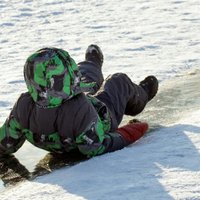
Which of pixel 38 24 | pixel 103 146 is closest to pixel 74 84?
pixel 103 146

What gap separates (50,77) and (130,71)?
2.61m

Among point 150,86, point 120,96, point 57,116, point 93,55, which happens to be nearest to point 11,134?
point 57,116

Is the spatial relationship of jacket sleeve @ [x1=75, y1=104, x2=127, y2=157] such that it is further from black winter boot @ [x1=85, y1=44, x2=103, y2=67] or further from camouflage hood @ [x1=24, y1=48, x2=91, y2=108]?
black winter boot @ [x1=85, y1=44, x2=103, y2=67]

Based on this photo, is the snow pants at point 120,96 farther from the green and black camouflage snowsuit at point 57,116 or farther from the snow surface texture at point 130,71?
the green and black camouflage snowsuit at point 57,116

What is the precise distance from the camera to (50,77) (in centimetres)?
348

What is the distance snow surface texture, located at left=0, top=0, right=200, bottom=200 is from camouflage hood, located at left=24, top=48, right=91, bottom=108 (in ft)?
1.35

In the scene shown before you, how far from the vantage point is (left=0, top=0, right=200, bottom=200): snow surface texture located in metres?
3.04

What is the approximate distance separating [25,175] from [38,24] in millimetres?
5234

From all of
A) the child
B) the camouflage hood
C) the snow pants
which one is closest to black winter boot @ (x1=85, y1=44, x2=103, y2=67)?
the snow pants

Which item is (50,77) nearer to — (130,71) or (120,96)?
(120,96)

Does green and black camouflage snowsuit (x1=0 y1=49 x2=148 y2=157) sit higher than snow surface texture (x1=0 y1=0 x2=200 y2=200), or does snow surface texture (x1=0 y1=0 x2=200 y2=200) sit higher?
green and black camouflage snowsuit (x1=0 y1=49 x2=148 y2=157)

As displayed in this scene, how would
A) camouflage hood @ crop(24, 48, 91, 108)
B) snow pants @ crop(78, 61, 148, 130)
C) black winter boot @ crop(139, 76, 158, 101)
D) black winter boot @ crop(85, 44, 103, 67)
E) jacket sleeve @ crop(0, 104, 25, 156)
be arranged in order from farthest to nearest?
1. black winter boot @ crop(85, 44, 103, 67)
2. black winter boot @ crop(139, 76, 158, 101)
3. snow pants @ crop(78, 61, 148, 130)
4. jacket sleeve @ crop(0, 104, 25, 156)
5. camouflage hood @ crop(24, 48, 91, 108)

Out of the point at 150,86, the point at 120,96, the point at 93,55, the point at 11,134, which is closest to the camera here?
the point at 11,134

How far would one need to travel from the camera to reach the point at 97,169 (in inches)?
130
